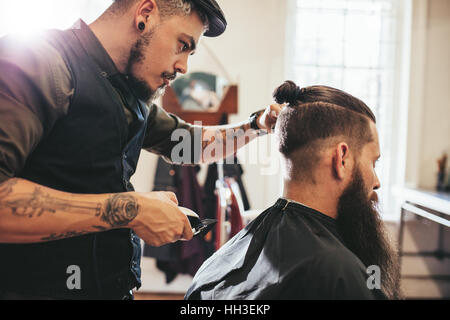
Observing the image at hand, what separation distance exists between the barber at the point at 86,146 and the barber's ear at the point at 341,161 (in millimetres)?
473

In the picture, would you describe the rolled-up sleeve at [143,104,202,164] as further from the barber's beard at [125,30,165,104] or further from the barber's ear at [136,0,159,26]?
the barber's ear at [136,0,159,26]

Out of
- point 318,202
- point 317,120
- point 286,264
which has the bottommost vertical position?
point 286,264

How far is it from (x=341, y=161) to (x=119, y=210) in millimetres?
636

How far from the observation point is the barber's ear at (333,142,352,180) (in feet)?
3.16

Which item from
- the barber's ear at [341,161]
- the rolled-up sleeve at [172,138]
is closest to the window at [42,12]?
the rolled-up sleeve at [172,138]

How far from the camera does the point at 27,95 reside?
2.33 ft

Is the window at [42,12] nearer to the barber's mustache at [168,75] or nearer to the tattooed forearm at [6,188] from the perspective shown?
the barber's mustache at [168,75]

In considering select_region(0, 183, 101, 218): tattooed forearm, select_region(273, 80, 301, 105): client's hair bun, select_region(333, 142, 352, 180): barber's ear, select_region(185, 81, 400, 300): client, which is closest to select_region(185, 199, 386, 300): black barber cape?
select_region(185, 81, 400, 300): client

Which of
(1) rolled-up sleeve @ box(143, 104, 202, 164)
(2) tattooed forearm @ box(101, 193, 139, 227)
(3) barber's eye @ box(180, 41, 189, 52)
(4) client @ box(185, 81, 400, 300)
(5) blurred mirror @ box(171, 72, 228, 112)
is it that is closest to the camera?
(2) tattooed forearm @ box(101, 193, 139, 227)

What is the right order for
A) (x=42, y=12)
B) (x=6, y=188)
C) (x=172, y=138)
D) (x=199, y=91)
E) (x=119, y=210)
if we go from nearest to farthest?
(x=6, y=188) → (x=119, y=210) → (x=172, y=138) → (x=42, y=12) → (x=199, y=91)

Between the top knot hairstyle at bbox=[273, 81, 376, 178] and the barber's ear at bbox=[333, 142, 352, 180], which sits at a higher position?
the top knot hairstyle at bbox=[273, 81, 376, 178]

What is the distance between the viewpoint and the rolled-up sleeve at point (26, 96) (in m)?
0.68

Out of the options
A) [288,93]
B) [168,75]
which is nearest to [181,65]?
[168,75]

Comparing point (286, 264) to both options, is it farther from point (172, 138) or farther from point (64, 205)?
point (172, 138)
